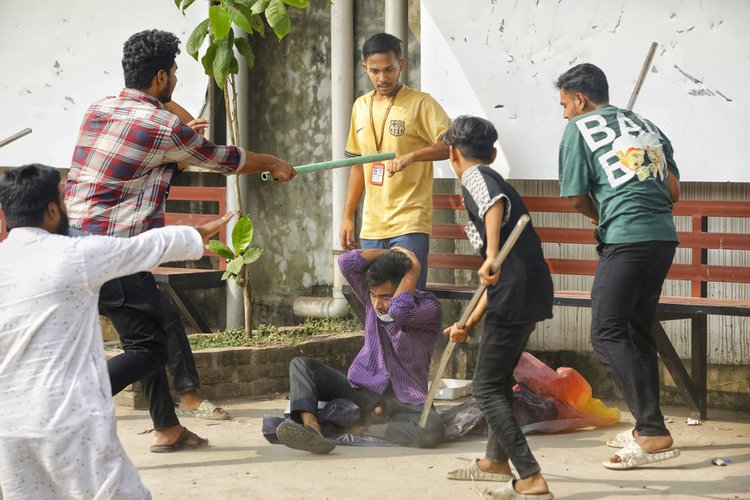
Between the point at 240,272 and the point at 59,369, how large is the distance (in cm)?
388

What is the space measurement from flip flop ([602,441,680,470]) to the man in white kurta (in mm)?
2496

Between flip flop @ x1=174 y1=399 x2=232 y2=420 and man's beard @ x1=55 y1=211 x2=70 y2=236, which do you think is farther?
flip flop @ x1=174 y1=399 x2=232 y2=420

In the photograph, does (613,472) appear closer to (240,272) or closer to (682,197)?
(682,197)

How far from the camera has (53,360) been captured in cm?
366

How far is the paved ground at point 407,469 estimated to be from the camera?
5059 mm

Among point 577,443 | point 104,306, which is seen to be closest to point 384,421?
point 577,443

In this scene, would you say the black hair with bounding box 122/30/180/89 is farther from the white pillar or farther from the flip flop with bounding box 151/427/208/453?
the white pillar

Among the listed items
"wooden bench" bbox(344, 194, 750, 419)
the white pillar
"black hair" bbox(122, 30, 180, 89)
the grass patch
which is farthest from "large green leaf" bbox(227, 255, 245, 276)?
"black hair" bbox(122, 30, 180, 89)

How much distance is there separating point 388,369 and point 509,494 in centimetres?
143

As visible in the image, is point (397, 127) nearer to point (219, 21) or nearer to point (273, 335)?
point (219, 21)

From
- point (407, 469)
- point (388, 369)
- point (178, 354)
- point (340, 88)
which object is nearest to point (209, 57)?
point (340, 88)

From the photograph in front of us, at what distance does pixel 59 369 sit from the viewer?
3668 millimetres

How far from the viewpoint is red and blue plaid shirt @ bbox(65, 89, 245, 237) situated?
536 centimetres

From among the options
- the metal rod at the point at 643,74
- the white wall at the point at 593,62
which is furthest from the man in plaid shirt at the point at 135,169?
the metal rod at the point at 643,74
